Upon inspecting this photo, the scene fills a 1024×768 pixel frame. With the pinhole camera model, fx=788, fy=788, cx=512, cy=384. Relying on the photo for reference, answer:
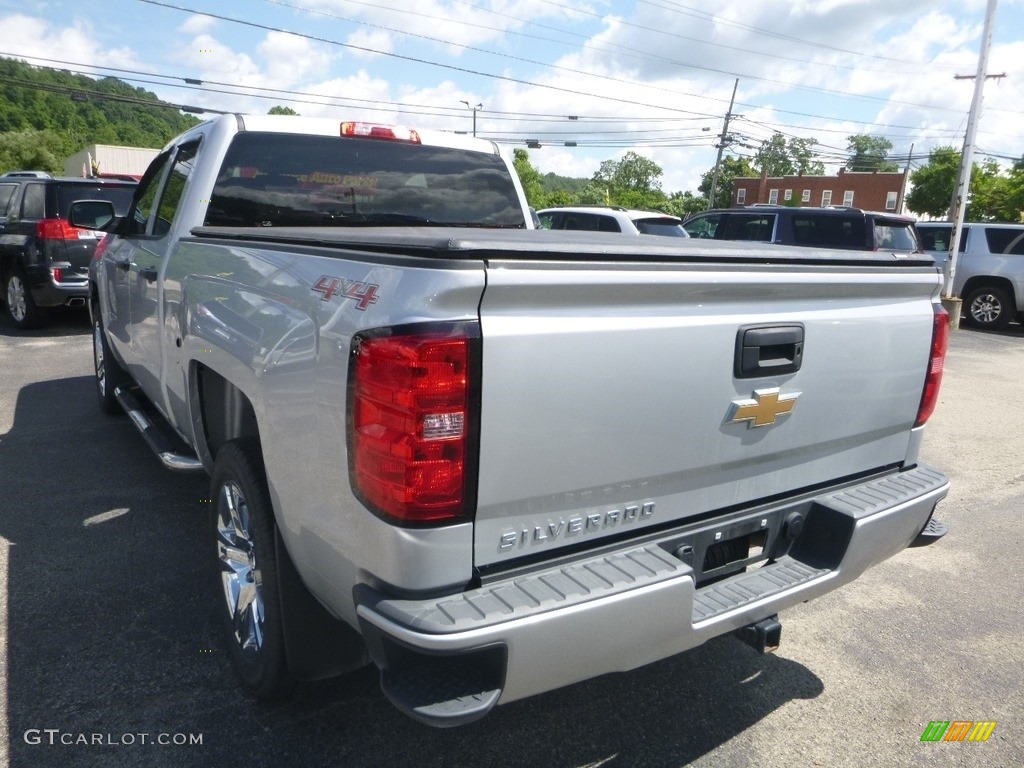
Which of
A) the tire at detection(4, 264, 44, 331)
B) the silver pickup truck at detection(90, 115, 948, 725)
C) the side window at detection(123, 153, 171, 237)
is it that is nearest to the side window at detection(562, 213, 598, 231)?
the tire at detection(4, 264, 44, 331)

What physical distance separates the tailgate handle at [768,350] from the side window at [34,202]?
955 cm

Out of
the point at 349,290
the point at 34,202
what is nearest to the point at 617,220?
the point at 34,202

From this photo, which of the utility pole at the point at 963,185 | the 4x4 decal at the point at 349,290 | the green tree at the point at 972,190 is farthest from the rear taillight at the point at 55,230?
the green tree at the point at 972,190

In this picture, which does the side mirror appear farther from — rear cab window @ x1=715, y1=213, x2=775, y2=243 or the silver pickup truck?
rear cab window @ x1=715, y1=213, x2=775, y2=243

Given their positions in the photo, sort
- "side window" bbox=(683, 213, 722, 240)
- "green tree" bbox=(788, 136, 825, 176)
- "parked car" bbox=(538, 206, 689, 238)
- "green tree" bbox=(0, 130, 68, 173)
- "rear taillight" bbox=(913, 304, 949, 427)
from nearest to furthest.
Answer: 1. "rear taillight" bbox=(913, 304, 949, 427)
2. "parked car" bbox=(538, 206, 689, 238)
3. "side window" bbox=(683, 213, 722, 240)
4. "green tree" bbox=(0, 130, 68, 173)
5. "green tree" bbox=(788, 136, 825, 176)

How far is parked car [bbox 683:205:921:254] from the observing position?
11.3 metres

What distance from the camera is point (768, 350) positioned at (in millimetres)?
2309

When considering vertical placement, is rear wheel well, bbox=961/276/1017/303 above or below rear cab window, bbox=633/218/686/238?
below

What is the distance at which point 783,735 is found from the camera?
2.68 meters

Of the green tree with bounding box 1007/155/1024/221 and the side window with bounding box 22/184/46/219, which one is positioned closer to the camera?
Answer: the side window with bounding box 22/184/46/219

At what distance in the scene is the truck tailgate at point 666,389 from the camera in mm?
1877

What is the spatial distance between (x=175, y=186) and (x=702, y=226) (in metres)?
11.0

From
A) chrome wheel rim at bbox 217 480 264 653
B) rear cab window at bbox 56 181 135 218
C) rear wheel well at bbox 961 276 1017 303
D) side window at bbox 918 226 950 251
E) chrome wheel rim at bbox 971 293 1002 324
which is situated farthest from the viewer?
side window at bbox 918 226 950 251

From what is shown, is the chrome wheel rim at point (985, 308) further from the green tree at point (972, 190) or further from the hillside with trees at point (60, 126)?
the hillside with trees at point (60, 126)
